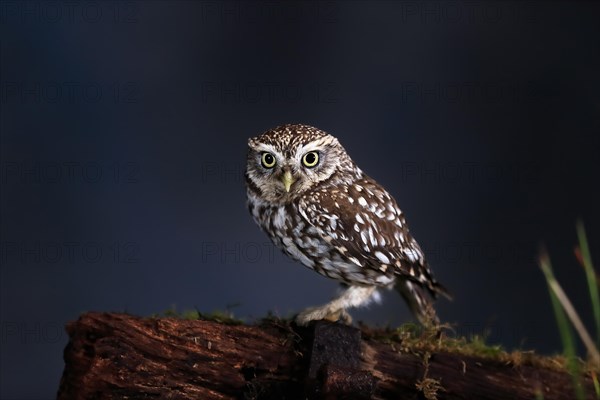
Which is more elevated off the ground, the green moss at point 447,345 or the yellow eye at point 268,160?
the yellow eye at point 268,160

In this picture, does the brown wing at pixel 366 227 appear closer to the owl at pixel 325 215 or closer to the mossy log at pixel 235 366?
the owl at pixel 325 215

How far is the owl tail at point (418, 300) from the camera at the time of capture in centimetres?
316

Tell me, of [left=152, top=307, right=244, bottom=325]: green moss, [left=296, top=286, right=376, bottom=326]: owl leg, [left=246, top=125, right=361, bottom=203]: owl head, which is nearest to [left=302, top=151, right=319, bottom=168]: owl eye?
[left=246, top=125, right=361, bottom=203]: owl head

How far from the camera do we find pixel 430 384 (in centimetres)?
278

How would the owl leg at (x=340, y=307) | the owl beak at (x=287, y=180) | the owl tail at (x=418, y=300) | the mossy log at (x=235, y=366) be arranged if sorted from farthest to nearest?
the owl tail at (x=418, y=300) < the owl leg at (x=340, y=307) < the owl beak at (x=287, y=180) < the mossy log at (x=235, y=366)

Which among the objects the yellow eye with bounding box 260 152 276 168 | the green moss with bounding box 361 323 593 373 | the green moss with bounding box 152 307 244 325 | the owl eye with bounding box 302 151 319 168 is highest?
the yellow eye with bounding box 260 152 276 168

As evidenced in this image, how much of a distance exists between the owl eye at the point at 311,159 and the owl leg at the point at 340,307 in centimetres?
57

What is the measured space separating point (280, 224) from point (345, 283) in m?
0.49

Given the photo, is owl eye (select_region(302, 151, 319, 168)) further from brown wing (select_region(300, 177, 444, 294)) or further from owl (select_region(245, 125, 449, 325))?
brown wing (select_region(300, 177, 444, 294))

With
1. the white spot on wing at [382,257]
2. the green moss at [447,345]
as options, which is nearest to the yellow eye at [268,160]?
the white spot on wing at [382,257]

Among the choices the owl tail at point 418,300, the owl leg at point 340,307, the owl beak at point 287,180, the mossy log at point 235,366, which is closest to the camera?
the mossy log at point 235,366

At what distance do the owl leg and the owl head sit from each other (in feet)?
1.54

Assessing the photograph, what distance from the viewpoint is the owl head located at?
276cm

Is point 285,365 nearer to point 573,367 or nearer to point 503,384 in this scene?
point 503,384
